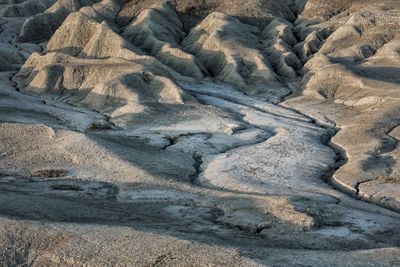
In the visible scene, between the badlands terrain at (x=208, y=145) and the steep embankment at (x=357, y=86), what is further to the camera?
the steep embankment at (x=357, y=86)

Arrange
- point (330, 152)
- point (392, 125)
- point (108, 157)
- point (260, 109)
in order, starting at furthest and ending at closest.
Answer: point (260, 109) → point (392, 125) → point (330, 152) → point (108, 157)

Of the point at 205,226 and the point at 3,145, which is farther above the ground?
the point at 205,226

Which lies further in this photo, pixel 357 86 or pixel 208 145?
pixel 357 86

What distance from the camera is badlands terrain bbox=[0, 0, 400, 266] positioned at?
8109mm

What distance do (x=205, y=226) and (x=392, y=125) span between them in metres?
14.4

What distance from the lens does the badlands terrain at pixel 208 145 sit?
8109 mm

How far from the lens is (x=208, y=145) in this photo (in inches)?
750

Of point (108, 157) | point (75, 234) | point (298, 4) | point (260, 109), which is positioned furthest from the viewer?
point (298, 4)

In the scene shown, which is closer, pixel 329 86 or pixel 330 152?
pixel 330 152

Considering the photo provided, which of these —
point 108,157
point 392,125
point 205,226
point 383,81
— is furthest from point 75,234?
point 383,81

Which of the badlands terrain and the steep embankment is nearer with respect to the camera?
the badlands terrain

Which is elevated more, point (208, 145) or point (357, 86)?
point (357, 86)

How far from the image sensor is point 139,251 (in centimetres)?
755

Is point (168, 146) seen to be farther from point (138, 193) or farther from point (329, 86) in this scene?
point (329, 86)
